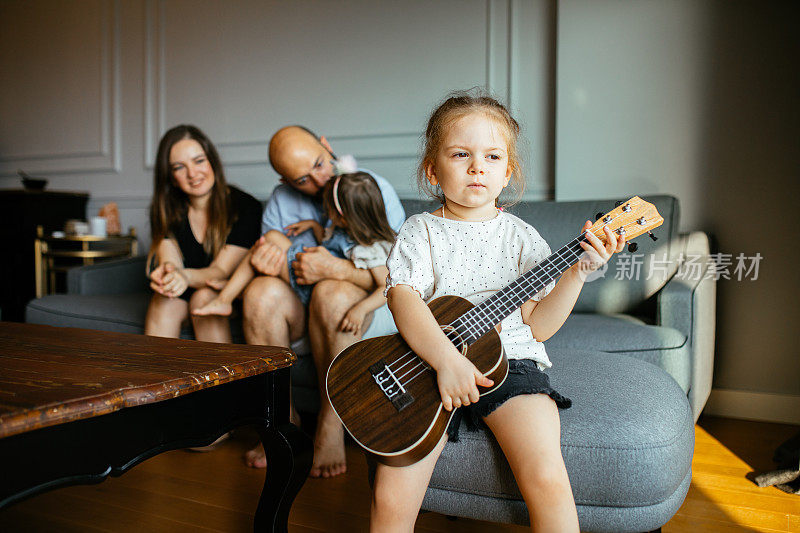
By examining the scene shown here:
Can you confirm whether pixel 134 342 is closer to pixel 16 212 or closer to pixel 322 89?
pixel 322 89

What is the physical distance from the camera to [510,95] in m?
2.29

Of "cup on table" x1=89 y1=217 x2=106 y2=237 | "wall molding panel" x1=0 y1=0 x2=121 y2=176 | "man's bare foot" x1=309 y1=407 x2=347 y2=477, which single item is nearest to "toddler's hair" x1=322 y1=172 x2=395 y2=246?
"man's bare foot" x1=309 y1=407 x2=347 y2=477

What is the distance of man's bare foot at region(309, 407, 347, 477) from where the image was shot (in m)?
1.39

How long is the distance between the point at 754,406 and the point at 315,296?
1674 mm

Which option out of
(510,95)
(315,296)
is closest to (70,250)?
(315,296)

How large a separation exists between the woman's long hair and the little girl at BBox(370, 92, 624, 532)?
110 centimetres

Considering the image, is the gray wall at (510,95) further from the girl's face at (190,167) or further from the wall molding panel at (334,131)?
the girl's face at (190,167)

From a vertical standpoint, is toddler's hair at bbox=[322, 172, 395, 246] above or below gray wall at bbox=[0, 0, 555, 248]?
below

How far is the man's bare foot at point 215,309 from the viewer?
Answer: 1.61 m

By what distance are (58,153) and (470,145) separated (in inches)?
139

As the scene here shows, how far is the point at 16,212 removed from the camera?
303 centimetres

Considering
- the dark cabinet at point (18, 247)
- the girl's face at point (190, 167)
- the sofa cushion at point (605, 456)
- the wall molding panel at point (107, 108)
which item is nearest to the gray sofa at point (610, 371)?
the sofa cushion at point (605, 456)

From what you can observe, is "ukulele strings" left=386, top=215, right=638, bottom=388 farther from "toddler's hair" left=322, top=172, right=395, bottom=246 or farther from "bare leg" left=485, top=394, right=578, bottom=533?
"toddler's hair" left=322, top=172, right=395, bottom=246

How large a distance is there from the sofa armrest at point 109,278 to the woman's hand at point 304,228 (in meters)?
0.96
